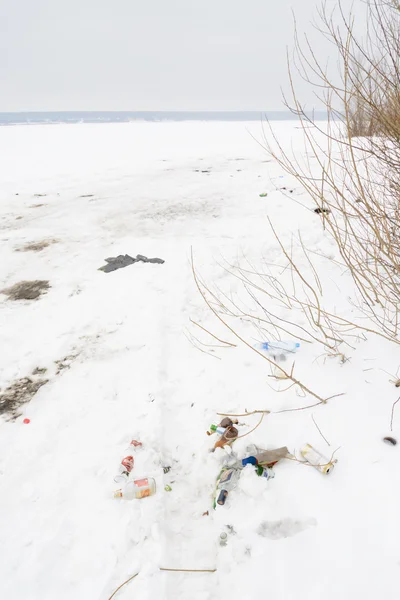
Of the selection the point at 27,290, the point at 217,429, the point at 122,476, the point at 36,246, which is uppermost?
the point at 36,246

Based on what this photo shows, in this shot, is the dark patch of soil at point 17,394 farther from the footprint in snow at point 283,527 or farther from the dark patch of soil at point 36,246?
the dark patch of soil at point 36,246

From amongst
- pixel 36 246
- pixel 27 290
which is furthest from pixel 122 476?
→ pixel 36 246

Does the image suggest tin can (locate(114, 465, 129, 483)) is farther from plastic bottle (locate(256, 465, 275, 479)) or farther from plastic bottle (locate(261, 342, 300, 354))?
plastic bottle (locate(261, 342, 300, 354))

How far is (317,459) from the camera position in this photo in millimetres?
1995

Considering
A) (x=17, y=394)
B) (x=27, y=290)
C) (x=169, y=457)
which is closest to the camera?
(x=169, y=457)

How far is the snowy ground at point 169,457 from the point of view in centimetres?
164

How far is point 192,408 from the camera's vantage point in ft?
8.65

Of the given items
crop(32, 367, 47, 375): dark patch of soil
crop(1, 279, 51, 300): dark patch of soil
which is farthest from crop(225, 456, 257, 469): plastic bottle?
crop(1, 279, 51, 300): dark patch of soil

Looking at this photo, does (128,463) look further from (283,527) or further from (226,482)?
(283,527)

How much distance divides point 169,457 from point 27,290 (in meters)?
3.04

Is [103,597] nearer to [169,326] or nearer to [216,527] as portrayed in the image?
[216,527]

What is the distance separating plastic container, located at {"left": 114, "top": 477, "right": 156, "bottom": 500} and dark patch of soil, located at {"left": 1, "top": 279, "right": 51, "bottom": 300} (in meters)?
2.84

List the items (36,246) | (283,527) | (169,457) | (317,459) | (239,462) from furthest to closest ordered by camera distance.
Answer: (36,246) → (169,457) → (239,462) → (317,459) → (283,527)

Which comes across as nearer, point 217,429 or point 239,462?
point 239,462
